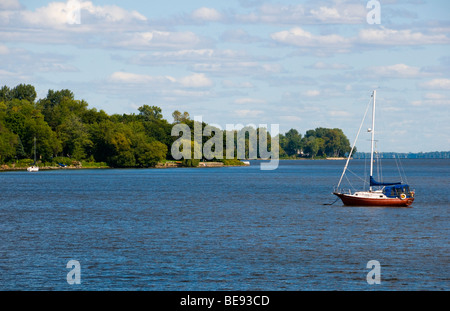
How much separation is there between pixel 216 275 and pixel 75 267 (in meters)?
9.43

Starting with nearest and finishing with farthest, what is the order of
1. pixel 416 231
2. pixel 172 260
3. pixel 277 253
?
pixel 172 260
pixel 277 253
pixel 416 231

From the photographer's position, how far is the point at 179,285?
3659cm

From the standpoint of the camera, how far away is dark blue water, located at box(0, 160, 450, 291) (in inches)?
1499

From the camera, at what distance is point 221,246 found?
50625 mm

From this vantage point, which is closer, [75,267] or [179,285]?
[179,285]

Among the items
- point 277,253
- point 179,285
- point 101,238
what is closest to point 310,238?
point 277,253

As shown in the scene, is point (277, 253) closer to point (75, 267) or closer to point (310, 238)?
point (310, 238)

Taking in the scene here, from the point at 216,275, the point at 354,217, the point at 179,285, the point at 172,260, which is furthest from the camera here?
the point at 354,217
